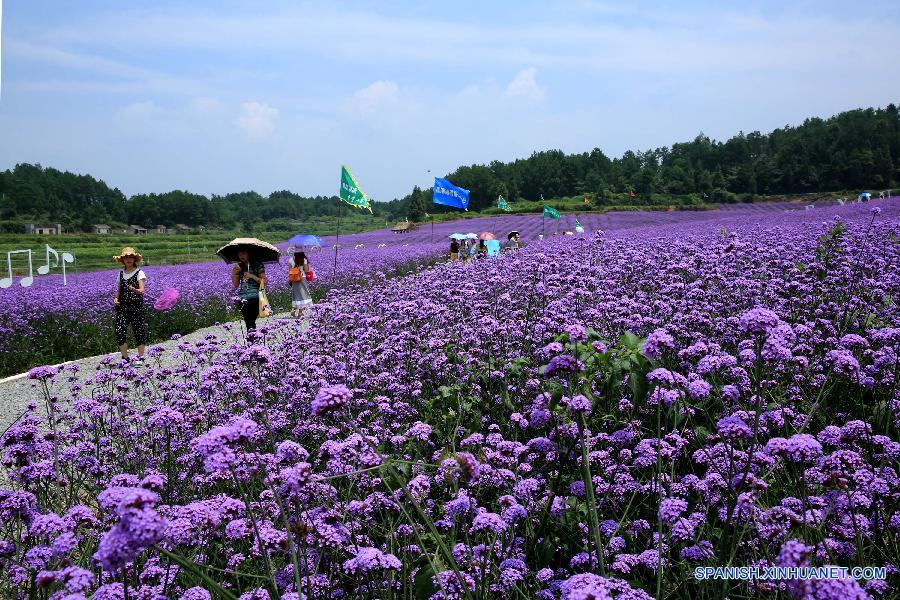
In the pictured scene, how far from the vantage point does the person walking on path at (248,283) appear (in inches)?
393

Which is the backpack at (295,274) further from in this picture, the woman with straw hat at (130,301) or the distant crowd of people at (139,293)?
the woman with straw hat at (130,301)

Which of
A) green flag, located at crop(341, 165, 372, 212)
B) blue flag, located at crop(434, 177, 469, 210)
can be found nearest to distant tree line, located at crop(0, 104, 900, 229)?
blue flag, located at crop(434, 177, 469, 210)

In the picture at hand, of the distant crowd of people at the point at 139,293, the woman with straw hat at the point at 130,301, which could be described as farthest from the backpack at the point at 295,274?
the woman with straw hat at the point at 130,301

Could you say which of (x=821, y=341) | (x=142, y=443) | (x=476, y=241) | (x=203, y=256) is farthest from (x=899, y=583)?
(x=203, y=256)

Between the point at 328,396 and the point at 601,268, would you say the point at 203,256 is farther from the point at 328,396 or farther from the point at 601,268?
the point at 328,396

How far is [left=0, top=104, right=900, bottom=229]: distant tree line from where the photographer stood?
7100 cm

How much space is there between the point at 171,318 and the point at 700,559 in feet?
44.2

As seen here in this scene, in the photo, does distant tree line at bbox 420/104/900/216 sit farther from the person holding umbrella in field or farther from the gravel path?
the gravel path

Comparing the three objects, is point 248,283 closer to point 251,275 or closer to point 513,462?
point 251,275

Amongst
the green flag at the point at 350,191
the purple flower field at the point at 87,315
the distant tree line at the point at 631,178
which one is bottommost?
the purple flower field at the point at 87,315

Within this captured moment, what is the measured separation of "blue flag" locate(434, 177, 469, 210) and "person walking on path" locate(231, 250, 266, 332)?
655 cm

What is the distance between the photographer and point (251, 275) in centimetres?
1023

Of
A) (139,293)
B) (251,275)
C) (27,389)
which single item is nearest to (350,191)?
(251,275)

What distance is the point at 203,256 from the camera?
43.4 metres
